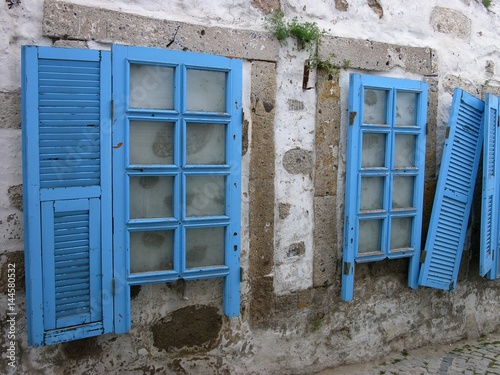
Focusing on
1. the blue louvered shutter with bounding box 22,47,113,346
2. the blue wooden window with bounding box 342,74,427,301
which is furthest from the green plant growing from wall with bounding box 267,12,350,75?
the blue louvered shutter with bounding box 22,47,113,346

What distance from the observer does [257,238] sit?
10.8ft

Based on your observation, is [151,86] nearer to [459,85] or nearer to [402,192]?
[402,192]

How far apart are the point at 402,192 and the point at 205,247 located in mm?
1675

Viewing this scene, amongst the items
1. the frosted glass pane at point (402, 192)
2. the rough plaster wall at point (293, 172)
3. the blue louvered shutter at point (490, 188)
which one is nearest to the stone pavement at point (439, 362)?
the blue louvered shutter at point (490, 188)

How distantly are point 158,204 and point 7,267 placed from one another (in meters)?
0.90

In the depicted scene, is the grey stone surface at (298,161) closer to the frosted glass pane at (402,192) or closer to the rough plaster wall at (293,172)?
the rough plaster wall at (293,172)

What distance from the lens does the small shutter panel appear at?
12.3 feet

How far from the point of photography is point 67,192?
2578mm

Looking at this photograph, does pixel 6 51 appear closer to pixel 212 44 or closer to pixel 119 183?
pixel 119 183

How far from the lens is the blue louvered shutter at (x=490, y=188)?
3764mm

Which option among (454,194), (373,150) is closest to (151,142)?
(373,150)

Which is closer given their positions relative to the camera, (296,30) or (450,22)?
(296,30)

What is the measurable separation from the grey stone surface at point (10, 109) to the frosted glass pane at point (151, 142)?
61 cm

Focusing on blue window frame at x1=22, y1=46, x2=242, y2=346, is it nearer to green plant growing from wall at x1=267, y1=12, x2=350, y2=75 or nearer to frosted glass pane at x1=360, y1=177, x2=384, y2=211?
green plant growing from wall at x1=267, y1=12, x2=350, y2=75
